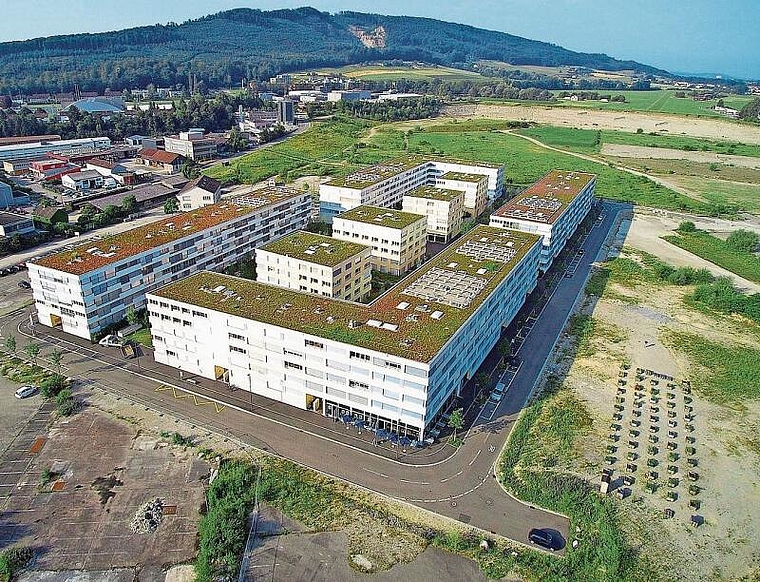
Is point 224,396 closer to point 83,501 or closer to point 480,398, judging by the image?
point 83,501

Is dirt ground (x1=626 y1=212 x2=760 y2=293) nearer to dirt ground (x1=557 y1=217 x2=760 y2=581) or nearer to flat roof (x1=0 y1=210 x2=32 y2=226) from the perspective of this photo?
dirt ground (x1=557 y1=217 x2=760 y2=581)

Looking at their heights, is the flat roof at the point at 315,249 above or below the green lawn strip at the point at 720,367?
above

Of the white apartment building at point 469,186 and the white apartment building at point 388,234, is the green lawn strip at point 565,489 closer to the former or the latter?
the white apartment building at point 388,234

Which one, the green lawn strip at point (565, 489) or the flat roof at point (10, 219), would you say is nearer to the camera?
the green lawn strip at point (565, 489)

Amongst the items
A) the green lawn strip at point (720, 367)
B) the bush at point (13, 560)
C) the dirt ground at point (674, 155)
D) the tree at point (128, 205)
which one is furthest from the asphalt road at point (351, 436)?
the dirt ground at point (674, 155)

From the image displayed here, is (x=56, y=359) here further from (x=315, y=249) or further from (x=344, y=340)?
(x=344, y=340)

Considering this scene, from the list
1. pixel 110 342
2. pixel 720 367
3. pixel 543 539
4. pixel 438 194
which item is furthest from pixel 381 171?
pixel 543 539

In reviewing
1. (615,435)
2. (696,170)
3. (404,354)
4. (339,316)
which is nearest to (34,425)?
(339,316)

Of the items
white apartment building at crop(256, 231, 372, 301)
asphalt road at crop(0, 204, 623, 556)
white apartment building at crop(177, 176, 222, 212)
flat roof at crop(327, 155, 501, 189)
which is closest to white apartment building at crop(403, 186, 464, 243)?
flat roof at crop(327, 155, 501, 189)
